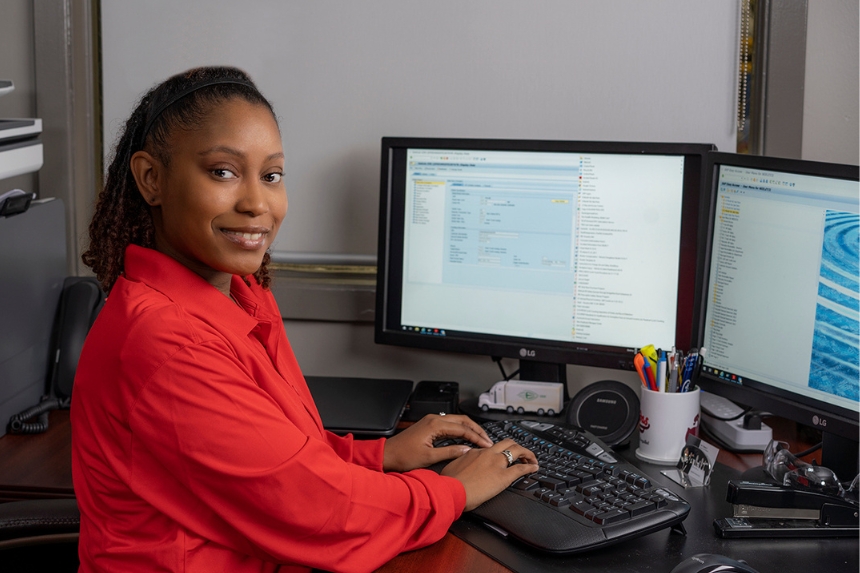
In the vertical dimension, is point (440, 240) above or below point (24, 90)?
below

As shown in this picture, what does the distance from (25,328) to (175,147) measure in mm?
616

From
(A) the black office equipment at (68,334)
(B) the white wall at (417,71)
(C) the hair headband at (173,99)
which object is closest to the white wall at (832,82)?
(B) the white wall at (417,71)

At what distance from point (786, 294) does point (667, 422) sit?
0.79 feet

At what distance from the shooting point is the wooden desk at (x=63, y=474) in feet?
2.91

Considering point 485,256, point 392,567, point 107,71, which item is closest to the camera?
point 392,567

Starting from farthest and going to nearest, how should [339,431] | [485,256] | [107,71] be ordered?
[107,71], [485,256], [339,431]

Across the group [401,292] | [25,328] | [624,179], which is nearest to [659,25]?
[624,179]

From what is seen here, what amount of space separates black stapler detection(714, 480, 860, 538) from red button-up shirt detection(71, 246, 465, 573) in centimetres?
33

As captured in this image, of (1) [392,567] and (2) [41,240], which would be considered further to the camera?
(2) [41,240]

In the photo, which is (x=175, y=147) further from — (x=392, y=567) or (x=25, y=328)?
(x=25, y=328)

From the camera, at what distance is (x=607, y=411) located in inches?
49.9

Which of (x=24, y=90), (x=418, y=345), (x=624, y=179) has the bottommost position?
(x=418, y=345)

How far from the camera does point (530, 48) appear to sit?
4.80ft

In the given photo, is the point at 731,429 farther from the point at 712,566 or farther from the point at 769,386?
the point at 712,566
